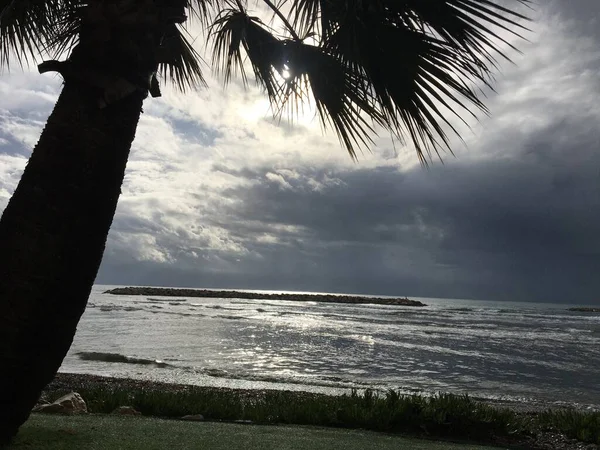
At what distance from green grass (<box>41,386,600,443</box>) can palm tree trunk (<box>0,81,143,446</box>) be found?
12.0 feet

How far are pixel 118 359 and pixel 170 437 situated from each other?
13.2 m

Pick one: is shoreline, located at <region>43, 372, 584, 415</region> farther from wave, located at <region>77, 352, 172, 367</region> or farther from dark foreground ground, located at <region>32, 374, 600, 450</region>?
wave, located at <region>77, 352, 172, 367</region>

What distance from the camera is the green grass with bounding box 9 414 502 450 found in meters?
2.90

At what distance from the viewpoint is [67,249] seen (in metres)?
2.21

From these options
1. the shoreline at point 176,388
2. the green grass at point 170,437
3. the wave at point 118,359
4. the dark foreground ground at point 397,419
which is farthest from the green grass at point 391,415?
the wave at point 118,359

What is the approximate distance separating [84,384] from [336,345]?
13.2 metres

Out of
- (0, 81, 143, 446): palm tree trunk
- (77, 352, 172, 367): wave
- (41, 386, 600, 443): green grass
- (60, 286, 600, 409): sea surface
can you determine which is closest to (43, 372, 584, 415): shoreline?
(60, 286, 600, 409): sea surface

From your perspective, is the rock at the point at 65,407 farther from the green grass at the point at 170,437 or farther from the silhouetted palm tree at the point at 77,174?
the silhouetted palm tree at the point at 77,174

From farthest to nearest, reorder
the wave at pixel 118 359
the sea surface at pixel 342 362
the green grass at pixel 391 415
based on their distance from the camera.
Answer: the wave at pixel 118 359 < the sea surface at pixel 342 362 < the green grass at pixel 391 415

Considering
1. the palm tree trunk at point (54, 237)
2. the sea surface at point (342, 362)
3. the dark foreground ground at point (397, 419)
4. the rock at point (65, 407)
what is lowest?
the sea surface at point (342, 362)

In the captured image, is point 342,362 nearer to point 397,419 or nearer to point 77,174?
point 397,419

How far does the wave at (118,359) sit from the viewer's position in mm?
14695

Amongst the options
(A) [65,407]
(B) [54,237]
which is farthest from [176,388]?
(B) [54,237]

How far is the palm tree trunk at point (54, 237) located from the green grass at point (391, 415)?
365 cm
